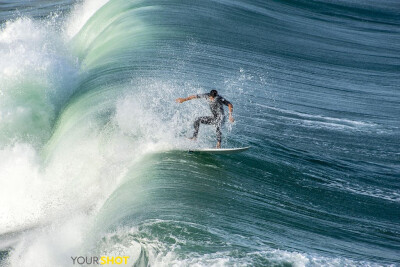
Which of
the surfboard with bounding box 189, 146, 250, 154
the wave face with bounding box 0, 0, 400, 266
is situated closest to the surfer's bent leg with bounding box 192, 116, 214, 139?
the surfboard with bounding box 189, 146, 250, 154

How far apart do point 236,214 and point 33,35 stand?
791 inches

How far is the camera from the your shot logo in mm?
7883

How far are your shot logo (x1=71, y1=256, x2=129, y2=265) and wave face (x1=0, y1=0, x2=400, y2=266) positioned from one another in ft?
0.32

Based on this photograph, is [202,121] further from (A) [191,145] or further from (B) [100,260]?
(B) [100,260]

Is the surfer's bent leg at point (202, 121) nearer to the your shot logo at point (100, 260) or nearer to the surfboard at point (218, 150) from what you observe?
the surfboard at point (218, 150)

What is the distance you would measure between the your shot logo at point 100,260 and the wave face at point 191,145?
97 mm

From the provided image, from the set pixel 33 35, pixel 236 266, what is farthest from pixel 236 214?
pixel 33 35

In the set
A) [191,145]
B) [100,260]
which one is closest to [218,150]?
[191,145]

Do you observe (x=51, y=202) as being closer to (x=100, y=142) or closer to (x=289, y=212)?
(x=100, y=142)

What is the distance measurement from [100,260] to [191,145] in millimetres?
3880

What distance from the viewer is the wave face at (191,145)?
27.7 feet

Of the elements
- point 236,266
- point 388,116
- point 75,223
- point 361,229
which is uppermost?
point 388,116

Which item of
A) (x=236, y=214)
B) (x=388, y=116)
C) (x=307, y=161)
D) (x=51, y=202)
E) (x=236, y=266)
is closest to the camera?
(x=236, y=266)

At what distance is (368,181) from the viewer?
461 inches
